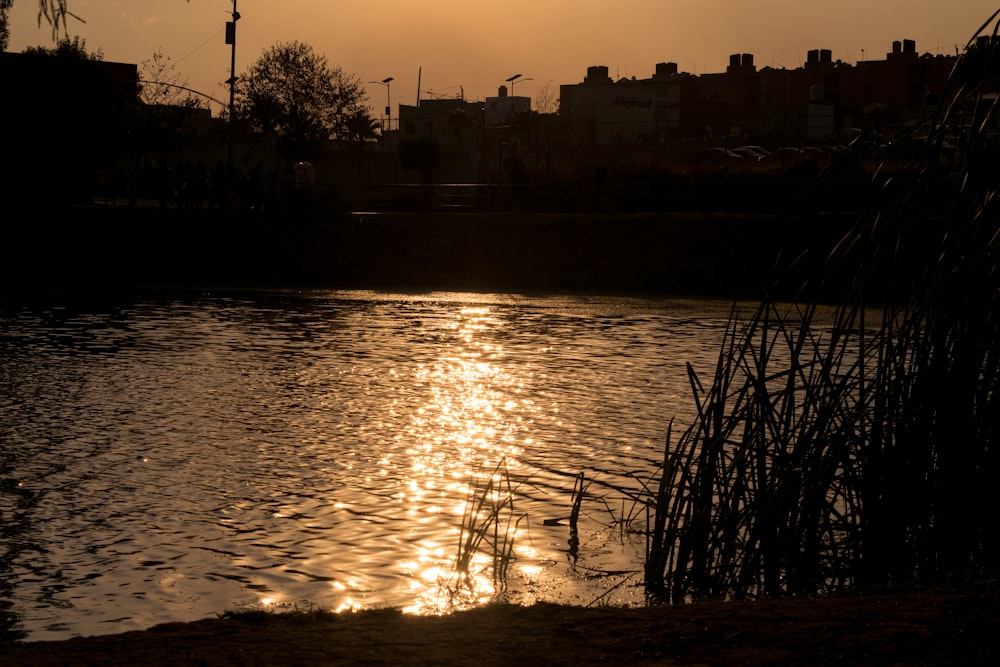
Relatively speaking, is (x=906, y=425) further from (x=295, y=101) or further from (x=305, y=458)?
(x=295, y=101)

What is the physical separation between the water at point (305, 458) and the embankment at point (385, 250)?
9.76 metres

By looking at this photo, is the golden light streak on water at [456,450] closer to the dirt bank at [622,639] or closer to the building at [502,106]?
the dirt bank at [622,639]

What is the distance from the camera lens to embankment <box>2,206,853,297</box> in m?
34.0

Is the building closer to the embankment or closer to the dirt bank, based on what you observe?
the embankment

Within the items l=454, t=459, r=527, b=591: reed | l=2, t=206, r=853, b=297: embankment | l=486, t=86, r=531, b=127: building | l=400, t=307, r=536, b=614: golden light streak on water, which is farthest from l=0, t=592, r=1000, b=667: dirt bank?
l=486, t=86, r=531, b=127: building

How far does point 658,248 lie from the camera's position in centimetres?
3444

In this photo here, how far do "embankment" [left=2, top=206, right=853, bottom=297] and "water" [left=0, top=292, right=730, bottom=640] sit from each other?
9.76 m

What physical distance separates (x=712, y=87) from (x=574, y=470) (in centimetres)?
10268

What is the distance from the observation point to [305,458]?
40.4 feet

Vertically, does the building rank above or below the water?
above

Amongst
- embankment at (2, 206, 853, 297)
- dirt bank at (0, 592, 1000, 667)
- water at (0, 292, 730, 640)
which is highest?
embankment at (2, 206, 853, 297)

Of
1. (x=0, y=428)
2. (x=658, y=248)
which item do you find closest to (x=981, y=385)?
(x=0, y=428)

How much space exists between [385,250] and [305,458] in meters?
24.3

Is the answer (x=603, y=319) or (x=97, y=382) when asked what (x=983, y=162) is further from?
(x=603, y=319)
